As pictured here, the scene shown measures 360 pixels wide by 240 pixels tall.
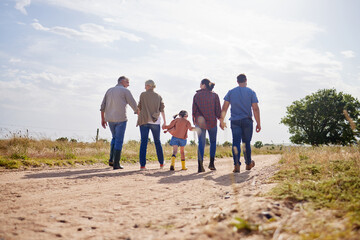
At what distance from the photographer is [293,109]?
3878 cm

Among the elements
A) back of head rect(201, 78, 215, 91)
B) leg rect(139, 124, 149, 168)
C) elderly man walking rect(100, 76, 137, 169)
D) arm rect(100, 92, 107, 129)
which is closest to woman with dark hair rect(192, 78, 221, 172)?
back of head rect(201, 78, 215, 91)

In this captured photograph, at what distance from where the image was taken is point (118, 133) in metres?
7.71

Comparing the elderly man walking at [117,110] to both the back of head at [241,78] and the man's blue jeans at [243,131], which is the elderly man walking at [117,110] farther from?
the back of head at [241,78]

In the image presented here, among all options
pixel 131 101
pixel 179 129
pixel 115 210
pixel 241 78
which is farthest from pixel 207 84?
pixel 115 210

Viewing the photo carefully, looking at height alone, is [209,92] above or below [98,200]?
above

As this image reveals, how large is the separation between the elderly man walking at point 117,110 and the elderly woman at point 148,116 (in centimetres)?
42

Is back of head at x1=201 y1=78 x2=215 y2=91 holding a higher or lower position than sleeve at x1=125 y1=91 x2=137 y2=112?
higher

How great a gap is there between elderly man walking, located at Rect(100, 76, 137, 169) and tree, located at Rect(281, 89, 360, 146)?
33947mm

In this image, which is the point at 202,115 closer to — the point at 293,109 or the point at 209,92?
the point at 209,92

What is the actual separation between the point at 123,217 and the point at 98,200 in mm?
803

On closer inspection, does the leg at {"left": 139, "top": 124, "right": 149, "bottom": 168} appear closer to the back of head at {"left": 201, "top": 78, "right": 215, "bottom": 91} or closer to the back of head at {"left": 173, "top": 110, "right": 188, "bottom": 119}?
the back of head at {"left": 173, "top": 110, "right": 188, "bottom": 119}

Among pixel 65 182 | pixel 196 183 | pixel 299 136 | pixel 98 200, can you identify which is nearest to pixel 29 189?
pixel 65 182

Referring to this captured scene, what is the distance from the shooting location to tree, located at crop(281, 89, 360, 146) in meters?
35.2

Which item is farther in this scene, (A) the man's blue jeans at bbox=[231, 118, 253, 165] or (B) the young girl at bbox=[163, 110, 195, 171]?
(B) the young girl at bbox=[163, 110, 195, 171]
